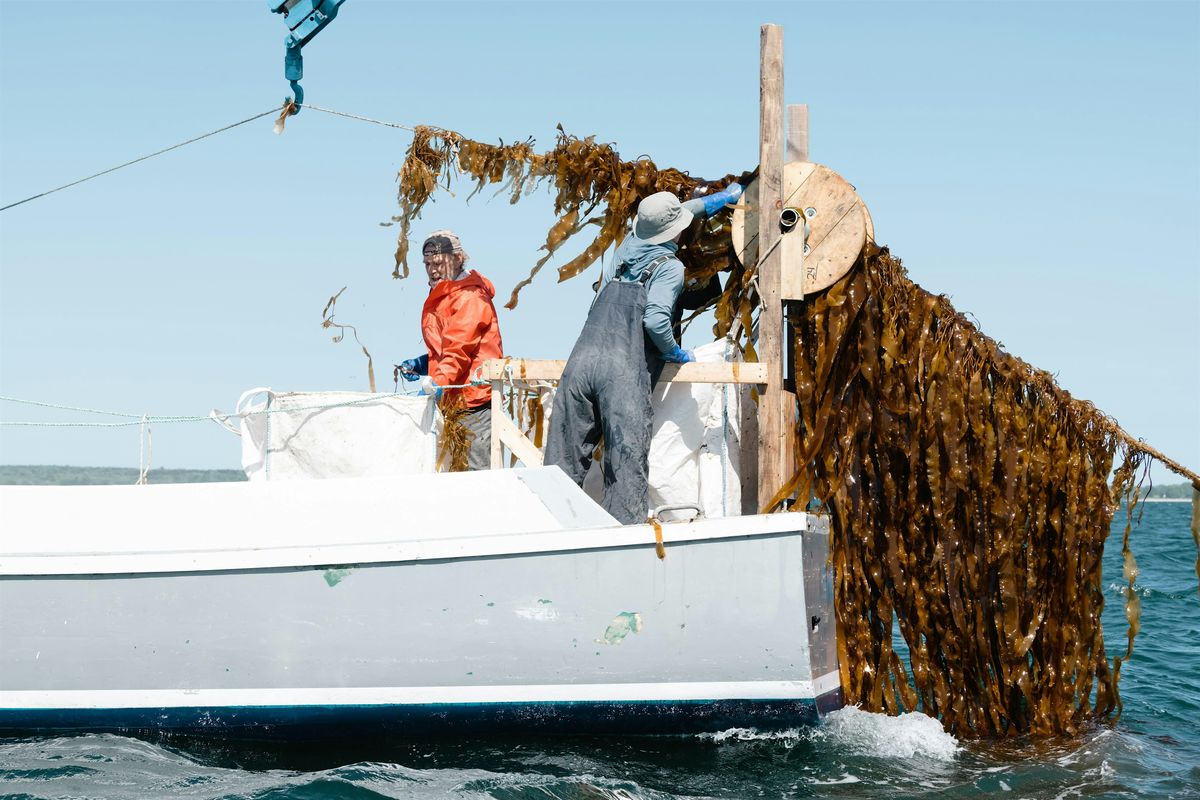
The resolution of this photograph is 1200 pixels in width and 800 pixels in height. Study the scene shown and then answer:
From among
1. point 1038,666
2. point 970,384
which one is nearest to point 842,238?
point 970,384

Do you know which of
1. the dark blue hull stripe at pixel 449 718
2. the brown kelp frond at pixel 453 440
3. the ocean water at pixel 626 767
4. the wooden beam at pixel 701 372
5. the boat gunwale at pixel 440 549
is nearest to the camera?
the ocean water at pixel 626 767

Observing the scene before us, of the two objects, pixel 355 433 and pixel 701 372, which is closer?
pixel 701 372

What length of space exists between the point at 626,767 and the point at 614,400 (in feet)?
5.56

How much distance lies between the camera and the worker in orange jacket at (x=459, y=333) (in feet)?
20.7

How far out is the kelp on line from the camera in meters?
5.88

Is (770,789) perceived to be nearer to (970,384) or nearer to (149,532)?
(970,384)

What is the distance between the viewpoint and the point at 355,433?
21.0ft

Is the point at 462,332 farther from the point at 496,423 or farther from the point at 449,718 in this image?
the point at 449,718

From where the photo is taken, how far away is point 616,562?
5.30 m

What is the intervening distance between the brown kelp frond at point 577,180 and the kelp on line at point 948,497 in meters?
0.30

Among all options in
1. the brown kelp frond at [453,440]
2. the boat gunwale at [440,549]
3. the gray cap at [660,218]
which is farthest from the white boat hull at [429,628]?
the gray cap at [660,218]

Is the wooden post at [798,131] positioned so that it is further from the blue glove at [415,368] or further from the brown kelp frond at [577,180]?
the blue glove at [415,368]

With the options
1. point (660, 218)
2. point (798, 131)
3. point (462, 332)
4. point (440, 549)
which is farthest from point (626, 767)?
point (798, 131)

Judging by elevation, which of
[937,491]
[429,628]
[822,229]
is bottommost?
[429,628]
